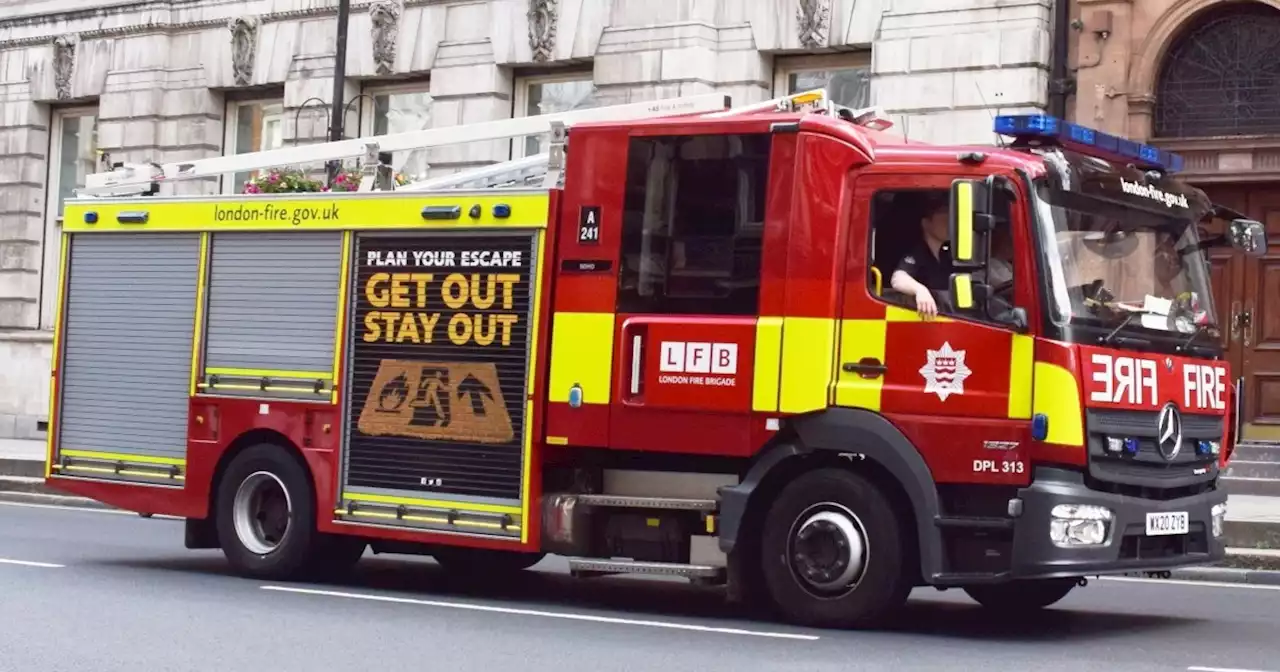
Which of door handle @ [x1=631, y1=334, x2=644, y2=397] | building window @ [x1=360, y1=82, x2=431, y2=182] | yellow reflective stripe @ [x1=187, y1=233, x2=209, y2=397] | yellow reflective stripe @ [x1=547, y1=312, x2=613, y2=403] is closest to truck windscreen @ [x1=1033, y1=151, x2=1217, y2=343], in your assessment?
door handle @ [x1=631, y1=334, x2=644, y2=397]

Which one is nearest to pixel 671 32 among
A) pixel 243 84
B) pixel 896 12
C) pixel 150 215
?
pixel 896 12

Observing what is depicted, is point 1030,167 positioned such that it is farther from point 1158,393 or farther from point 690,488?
point 690,488

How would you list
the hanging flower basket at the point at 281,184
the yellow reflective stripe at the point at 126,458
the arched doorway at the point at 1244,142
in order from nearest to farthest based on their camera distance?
the yellow reflective stripe at the point at 126,458
the hanging flower basket at the point at 281,184
the arched doorway at the point at 1244,142

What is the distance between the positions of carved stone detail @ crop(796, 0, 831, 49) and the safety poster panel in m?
11.3

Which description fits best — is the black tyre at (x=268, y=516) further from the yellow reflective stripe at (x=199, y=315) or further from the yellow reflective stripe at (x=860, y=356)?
the yellow reflective stripe at (x=860, y=356)

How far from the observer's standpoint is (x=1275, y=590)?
1416 cm

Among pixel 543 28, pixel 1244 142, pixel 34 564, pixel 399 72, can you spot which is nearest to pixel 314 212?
pixel 34 564

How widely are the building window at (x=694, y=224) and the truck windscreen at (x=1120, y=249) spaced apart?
164cm

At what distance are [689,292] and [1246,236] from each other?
3328 mm

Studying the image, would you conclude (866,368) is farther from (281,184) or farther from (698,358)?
(281,184)

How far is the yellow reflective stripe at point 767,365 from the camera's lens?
11.2 m

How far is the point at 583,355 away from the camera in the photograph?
1199 centimetres

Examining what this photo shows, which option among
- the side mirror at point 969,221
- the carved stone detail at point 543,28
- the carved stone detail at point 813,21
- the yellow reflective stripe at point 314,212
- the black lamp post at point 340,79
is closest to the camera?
the side mirror at point 969,221

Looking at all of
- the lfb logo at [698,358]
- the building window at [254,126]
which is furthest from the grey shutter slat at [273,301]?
the building window at [254,126]
